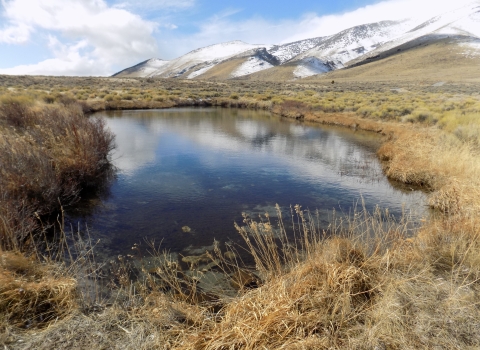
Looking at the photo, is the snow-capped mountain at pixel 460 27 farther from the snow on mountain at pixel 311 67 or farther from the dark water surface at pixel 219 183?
the dark water surface at pixel 219 183

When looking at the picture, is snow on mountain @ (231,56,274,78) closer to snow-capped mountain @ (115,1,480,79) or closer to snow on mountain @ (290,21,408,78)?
snow-capped mountain @ (115,1,480,79)

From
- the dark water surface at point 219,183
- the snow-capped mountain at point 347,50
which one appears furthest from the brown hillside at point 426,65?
the dark water surface at point 219,183

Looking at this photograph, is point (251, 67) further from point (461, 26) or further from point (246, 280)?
point (246, 280)

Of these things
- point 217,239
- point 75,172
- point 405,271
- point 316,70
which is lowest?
point 217,239

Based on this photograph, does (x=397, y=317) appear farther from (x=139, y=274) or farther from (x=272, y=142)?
(x=272, y=142)

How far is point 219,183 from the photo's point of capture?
10.5 m

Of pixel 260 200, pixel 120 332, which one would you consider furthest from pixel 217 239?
pixel 120 332

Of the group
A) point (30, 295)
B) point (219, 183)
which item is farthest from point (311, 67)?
point (30, 295)

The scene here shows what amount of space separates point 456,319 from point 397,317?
70 cm

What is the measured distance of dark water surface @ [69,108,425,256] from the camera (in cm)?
730

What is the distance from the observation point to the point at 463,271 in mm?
4148

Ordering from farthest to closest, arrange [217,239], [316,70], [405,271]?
1. [316,70]
2. [217,239]
3. [405,271]

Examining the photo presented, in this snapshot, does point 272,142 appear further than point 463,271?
Yes

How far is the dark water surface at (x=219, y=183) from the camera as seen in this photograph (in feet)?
24.0
